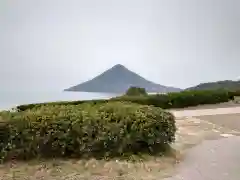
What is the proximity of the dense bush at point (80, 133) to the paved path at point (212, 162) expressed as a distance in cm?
55

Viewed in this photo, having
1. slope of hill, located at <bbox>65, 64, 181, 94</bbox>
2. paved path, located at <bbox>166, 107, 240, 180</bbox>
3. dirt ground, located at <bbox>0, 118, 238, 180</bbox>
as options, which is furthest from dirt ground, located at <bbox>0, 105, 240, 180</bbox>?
slope of hill, located at <bbox>65, 64, 181, 94</bbox>

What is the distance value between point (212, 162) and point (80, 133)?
182 centimetres

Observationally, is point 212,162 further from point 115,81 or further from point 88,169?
point 115,81

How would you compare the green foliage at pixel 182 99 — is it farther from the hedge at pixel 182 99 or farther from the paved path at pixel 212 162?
the paved path at pixel 212 162

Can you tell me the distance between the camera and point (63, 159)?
153 inches

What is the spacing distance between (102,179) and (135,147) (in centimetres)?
103

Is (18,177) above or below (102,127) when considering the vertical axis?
below

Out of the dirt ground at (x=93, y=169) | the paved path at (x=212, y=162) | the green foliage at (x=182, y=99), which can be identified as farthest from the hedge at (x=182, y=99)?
the dirt ground at (x=93, y=169)

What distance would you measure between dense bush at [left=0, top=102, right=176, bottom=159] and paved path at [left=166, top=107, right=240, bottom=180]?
55 centimetres

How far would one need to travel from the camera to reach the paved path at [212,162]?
3.39 metres

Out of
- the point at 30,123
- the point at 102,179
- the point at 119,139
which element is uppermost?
the point at 30,123

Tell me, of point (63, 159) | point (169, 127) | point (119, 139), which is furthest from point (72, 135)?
point (169, 127)

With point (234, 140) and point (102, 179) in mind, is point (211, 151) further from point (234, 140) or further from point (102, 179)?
point (102, 179)

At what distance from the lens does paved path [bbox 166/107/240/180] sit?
3.39 metres
